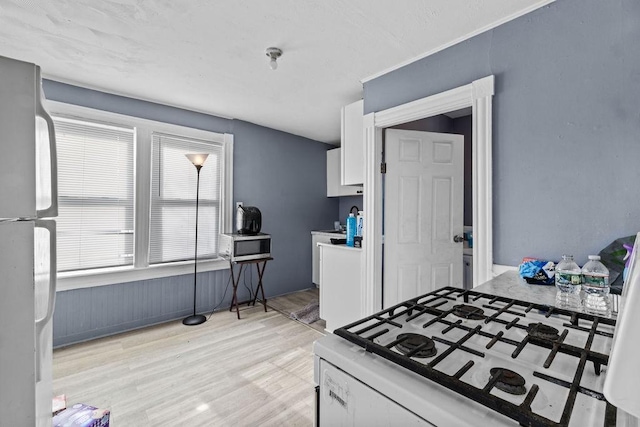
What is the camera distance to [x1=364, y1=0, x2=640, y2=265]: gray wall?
4.42ft

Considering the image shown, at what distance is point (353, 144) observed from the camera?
270cm

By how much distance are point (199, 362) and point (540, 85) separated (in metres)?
3.01

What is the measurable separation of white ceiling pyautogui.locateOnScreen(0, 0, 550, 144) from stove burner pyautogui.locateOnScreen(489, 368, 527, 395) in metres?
1.75

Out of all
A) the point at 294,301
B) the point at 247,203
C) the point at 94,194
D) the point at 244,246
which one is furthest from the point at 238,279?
the point at 94,194

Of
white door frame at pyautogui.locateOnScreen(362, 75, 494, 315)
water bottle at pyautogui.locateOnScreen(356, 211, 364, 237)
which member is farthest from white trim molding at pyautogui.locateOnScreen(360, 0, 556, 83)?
water bottle at pyautogui.locateOnScreen(356, 211, 364, 237)

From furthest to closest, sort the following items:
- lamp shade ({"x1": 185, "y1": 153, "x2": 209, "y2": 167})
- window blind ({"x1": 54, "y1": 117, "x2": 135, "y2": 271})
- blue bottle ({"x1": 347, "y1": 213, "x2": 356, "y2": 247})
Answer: lamp shade ({"x1": 185, "y1": 153, "x2": 209, "y2": 167}) < blue bottle ({"x1": 347, "y1": 213, "x2": 356, "y2": 247}) < window blind ({"x1": 54, "y1": 117, "x2": 135, "y2": 271})

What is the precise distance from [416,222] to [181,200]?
2.52m

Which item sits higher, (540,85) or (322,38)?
(322,38)

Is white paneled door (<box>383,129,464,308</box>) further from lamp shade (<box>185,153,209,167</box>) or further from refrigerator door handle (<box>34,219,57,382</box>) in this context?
refrigerator door handle (<box>34,219,57,382</box>)

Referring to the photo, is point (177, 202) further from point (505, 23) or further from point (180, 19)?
point (505, 23)

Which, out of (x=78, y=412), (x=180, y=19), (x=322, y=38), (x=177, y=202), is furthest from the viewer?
(x=177, y=202)

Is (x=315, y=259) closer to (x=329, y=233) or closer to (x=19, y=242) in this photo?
(x=329, y=233)

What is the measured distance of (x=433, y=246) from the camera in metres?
2.48

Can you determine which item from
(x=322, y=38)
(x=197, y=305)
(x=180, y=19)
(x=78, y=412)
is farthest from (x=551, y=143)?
(x=197, y=305)
